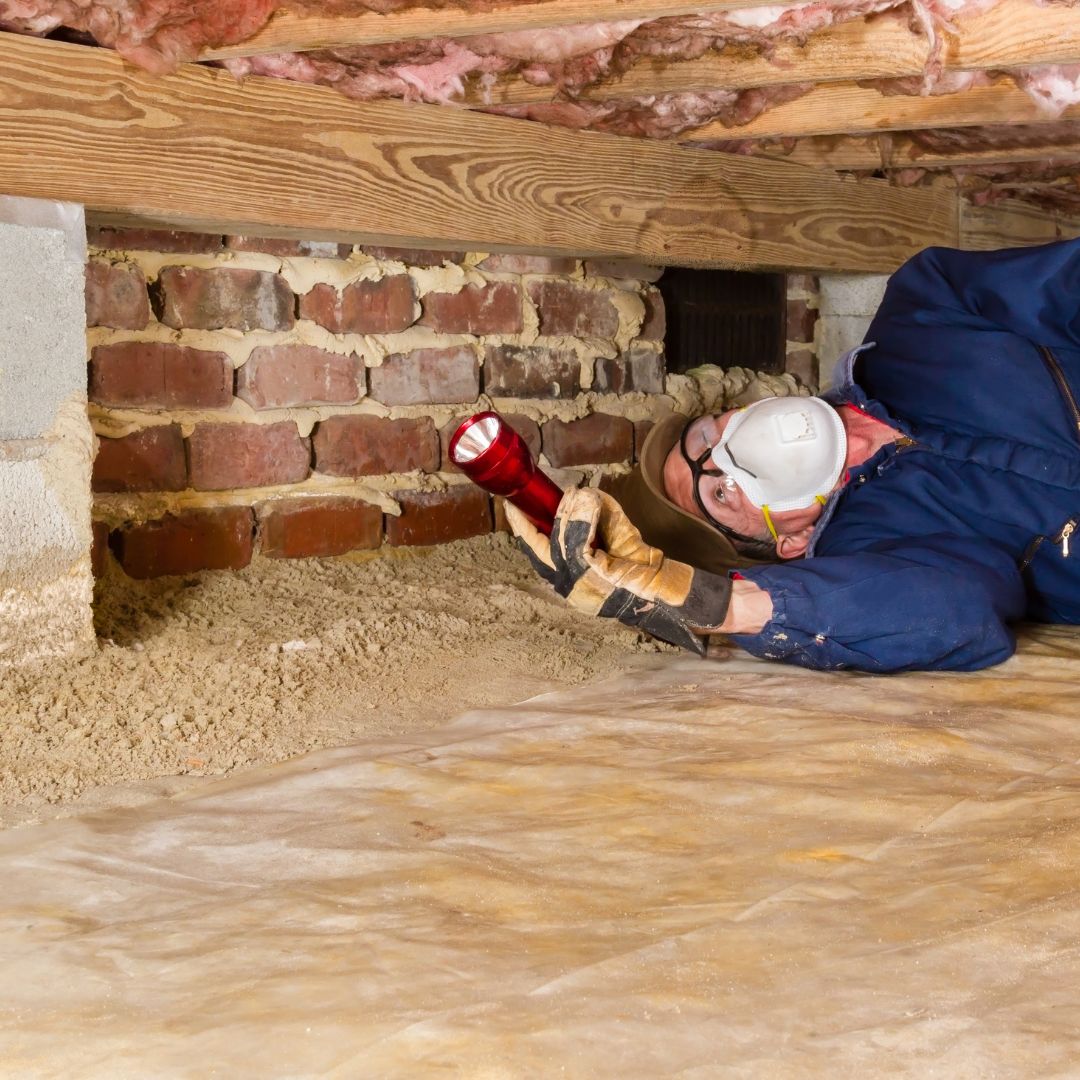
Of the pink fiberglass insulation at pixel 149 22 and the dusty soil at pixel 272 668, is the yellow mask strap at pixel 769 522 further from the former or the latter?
the pink fiberglass insulation at pixel 149 22

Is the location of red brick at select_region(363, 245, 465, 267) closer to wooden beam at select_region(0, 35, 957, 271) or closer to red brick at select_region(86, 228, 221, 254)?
wooden beam at select_region(0, 35, 957, 271)

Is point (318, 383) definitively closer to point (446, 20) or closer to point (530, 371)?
point (530, 371)

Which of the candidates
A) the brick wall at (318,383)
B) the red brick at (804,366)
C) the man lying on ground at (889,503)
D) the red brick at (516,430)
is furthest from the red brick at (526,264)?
the red brick at (804,366)

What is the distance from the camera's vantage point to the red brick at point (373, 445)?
88.1 inches

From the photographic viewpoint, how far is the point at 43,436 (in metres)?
1.65

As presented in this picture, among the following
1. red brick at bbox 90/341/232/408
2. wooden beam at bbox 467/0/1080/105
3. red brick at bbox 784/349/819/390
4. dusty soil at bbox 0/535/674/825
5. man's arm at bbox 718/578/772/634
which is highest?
wooden beam at bbox 467/0/1080/105

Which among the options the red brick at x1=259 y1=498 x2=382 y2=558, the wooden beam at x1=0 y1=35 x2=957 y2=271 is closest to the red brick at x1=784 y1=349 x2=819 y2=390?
the wooden beam at x1=0 y1=35 x2=957 y2=271

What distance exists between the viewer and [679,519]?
2.32 metres

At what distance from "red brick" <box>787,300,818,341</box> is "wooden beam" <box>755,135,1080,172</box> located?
602 mm

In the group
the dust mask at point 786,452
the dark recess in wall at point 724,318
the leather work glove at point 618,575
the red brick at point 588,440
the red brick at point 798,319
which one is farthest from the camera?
the red brick at point 798,319

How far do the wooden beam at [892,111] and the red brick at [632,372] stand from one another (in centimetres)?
66

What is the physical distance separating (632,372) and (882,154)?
0.66 meters

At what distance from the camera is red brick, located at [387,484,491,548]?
2369 millimetres

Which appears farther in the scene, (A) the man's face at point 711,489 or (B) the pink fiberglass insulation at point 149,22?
(A) the man's face at point 711,489
